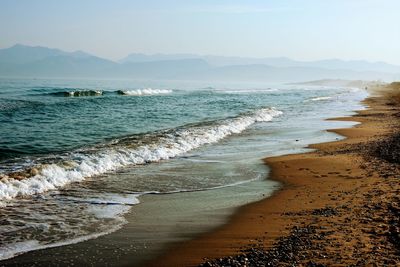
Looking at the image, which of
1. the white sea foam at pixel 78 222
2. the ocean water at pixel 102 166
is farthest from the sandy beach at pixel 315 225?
the white sea foam at pixel 78 222

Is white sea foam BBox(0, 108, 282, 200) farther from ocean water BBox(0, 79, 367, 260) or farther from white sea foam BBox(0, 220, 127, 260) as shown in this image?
white sea foam BBox(0, 220, 127, 260)

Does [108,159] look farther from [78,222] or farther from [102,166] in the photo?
[78,222]

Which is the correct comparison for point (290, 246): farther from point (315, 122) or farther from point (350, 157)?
point (315, 122)

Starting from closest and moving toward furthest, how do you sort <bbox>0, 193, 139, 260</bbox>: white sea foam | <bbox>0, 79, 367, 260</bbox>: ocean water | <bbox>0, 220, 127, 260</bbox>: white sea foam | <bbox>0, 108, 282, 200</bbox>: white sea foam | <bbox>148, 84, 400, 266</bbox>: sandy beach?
<bbox>148, 84, 400, 266</bbox>: sandy beach < <bbox>0, 220, 127, 260</bbox>: white sea foam < <bbox>0, 193, 139, 260</bbox>: white sea foam < <bbox>0, 79, 367, 260</bbox>: ocean water < <bbox>0, 108, 282, 200</bbox>: white sea foam

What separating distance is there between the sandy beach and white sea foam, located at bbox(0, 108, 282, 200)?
15.8 feet

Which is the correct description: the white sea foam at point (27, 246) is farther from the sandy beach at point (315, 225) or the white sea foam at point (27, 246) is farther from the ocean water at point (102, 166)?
the sandy beach at point (315, 225)

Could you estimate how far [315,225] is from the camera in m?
7.72

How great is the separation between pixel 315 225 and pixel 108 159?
7.99 m

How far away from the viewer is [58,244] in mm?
6922

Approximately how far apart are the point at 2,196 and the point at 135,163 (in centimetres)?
535

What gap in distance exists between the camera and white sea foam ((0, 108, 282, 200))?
10.4 m

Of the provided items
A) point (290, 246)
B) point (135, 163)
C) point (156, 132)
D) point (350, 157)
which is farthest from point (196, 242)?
point (156, 132)

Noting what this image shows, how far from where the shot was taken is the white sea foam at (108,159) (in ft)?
34.0

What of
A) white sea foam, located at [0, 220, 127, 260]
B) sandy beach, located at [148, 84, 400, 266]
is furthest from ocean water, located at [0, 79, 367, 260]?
sandy beach, located at [148, 84, 400, 266]
